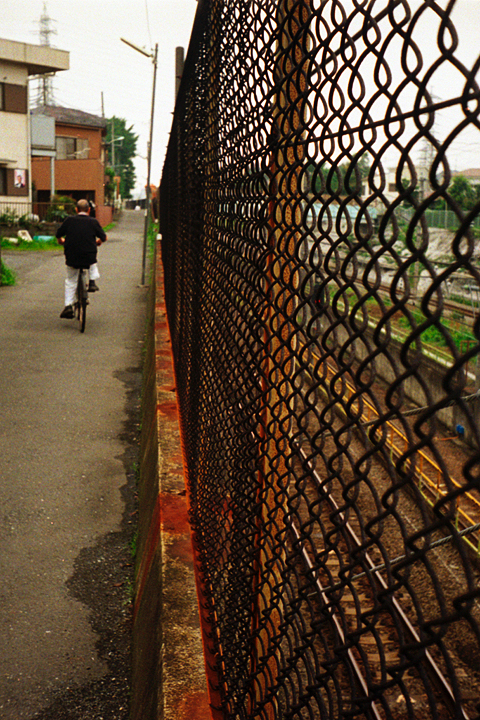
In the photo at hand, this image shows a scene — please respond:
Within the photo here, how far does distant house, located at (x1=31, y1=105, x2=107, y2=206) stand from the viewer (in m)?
49.5

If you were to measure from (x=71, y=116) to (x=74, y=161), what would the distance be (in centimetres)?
673

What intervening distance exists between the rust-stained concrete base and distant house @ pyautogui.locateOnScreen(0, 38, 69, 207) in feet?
108

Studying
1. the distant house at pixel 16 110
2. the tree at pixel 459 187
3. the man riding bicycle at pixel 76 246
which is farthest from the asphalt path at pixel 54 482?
the distant house at pixel 16 110

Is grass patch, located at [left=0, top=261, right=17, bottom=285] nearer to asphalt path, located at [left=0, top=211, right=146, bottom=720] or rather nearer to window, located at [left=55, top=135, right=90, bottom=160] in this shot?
asphalt path, located at [left=0, top=211, right=146, bottom=720]

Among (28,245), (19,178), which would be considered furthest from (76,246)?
(19,178)

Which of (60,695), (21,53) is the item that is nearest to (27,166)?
(21,53)

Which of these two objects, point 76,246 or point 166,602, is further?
point 76,246

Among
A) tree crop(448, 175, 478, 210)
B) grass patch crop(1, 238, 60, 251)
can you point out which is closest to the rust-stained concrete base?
tree crop(448, 175, 478, 210)

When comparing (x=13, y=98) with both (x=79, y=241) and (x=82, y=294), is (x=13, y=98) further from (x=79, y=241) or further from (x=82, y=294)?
(x=82, y=294)

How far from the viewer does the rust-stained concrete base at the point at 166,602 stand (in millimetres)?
2221

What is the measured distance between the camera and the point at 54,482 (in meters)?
5.42

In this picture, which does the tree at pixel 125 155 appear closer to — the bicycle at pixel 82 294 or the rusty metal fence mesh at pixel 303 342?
the bicycle at pixel 82 294

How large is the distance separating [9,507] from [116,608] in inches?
57.7

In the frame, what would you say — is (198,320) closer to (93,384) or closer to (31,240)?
(93,384)
